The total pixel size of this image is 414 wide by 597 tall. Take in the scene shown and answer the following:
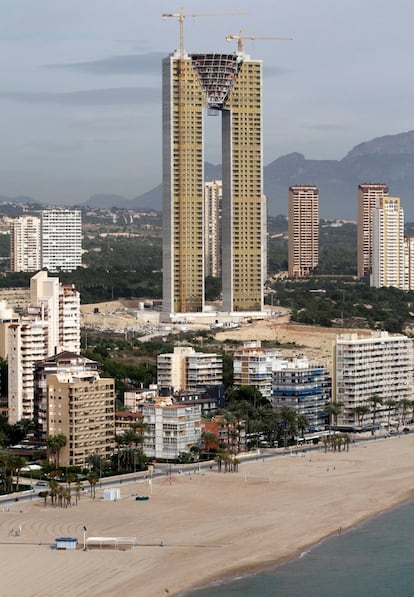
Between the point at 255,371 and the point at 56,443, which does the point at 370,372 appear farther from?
the point at 56,443

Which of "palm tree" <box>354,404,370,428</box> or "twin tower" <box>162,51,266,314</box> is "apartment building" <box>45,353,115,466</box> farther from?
"twin tower" <box>162,51,266,314</box>

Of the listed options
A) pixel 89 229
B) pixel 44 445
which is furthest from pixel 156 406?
pixel 89 229

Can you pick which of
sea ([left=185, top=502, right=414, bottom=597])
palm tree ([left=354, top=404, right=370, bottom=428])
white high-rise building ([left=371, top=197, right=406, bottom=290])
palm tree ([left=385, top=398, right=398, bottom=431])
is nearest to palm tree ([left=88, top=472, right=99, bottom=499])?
sea ([left=185, top=502, right=414, bottom=597])

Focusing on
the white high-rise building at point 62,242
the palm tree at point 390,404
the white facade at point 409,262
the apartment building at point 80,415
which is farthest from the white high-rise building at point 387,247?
the apartment building at point 80,415

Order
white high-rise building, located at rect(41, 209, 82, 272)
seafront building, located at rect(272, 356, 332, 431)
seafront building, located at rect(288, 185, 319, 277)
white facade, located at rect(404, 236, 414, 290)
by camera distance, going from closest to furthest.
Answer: seafront building, located at rect(272, 356, 332, 431) → white facade, located at rect(404, 236, 414, 290) → white high-rise building, located at rect(41, 209, 82, 272) → seafront building, located at rect(288, 185, 319, 277)

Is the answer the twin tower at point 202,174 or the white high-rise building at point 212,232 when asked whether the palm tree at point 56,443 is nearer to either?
the twin tower at point 202,174

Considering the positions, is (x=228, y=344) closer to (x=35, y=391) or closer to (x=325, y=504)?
(x=35, y=391)

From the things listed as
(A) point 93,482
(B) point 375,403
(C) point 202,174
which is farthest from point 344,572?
(C) point 202,174
